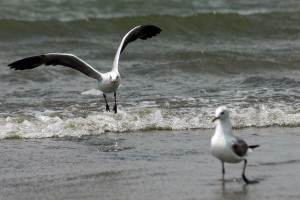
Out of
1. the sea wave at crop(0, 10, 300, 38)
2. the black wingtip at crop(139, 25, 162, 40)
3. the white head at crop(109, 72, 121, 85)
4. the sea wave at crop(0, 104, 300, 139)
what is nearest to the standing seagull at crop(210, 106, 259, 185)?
the sea wave at crop(0, 104, 300, 139)

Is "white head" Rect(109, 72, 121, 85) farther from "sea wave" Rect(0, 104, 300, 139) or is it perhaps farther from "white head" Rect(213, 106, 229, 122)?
"white head" Rect(213, 106, 229, 122)

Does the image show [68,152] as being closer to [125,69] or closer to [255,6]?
[125,69]

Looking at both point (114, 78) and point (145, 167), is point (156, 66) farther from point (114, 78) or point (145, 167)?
point (145, 167)

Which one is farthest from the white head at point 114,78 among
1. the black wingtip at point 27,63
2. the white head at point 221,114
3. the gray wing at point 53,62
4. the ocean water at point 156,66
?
the white head at point 221,114

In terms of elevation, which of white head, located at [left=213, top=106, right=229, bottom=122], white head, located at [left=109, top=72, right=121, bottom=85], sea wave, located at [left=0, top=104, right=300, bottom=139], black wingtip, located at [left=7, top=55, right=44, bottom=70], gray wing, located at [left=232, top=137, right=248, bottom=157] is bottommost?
sea wave, located at [left=0, top=104, right=300, bottom=139]

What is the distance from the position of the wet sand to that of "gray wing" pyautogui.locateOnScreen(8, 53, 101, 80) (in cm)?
155

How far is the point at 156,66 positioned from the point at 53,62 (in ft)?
15.2

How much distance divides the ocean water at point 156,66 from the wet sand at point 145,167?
0.56 metres

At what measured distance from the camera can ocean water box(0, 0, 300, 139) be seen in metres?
8.67

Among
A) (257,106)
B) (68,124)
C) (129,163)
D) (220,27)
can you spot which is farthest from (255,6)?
(129,163)

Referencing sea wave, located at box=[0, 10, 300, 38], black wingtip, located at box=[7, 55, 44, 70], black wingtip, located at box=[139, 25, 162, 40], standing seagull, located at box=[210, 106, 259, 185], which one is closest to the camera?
standing seagull, located at box=[210, 106, 259, 185]

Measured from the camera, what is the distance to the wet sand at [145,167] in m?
5.35

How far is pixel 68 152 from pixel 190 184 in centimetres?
213

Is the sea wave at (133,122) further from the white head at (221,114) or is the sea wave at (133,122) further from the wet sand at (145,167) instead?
the white head at (221,114)
